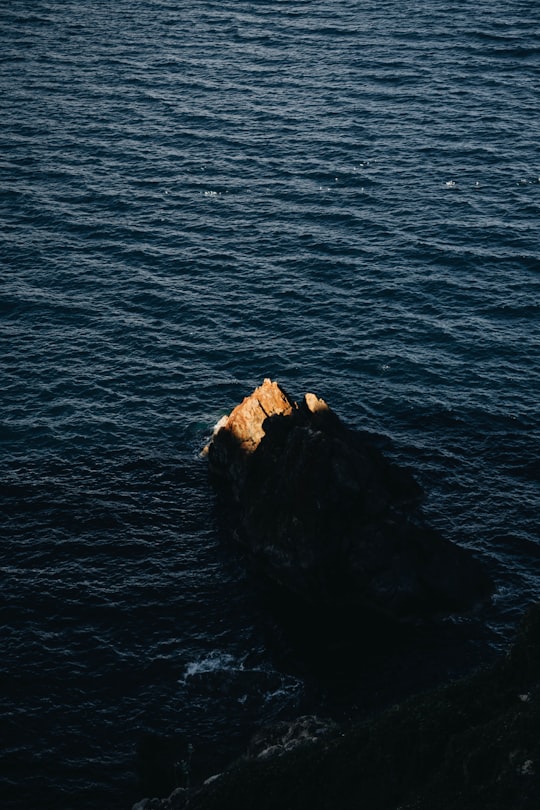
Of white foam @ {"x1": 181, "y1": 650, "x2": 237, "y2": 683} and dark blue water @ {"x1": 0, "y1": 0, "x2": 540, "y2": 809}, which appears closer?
white foam @ {"x1": 181, "y1": 650, "x2": 237, "y2": 683}

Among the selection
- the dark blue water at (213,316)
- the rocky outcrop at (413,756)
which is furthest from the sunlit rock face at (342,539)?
the rocky outcrop at (413,756)

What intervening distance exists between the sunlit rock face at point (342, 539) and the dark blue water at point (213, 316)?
11.6 feet

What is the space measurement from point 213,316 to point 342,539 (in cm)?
4483

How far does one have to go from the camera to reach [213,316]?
407ft

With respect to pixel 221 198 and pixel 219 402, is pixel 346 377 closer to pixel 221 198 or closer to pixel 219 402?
pixel 219 402

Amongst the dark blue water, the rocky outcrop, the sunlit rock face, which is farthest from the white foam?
the rocky outcrop

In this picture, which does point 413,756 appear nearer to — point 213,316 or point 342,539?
point 342,539

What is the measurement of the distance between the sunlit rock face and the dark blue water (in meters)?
3.53

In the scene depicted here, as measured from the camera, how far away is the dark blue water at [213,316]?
3196 inches

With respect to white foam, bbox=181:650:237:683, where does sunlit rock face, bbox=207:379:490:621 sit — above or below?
above

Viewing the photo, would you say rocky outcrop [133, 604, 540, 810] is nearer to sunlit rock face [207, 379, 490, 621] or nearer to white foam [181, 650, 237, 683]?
white foam [181, 650, 237, 683]

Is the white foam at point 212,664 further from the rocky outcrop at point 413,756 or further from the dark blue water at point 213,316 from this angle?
the rocky outcrop at point 413,756

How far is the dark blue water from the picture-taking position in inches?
3196

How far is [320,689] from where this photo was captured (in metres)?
78.8
